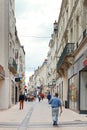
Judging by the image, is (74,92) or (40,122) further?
(74,92)

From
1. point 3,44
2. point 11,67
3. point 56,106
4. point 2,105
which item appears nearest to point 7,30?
point 3,44

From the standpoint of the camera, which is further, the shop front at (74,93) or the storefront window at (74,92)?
the storefront window at (74,92)

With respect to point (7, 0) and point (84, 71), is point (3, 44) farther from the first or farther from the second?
point (84, 71)

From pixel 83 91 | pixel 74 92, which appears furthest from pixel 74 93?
pixel 83 91

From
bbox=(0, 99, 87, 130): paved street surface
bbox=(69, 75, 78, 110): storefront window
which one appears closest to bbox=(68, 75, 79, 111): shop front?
bbox=(69, 75, 78, 110): storefront window

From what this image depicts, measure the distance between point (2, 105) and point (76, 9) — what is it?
11817 millimetres

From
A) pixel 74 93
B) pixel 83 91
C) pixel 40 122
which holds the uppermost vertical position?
pixel 83 91

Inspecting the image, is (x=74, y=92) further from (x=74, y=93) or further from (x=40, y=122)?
(x=40, y=122)

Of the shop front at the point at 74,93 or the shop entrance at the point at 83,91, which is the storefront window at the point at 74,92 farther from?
the shop entrance at the point at 83,91

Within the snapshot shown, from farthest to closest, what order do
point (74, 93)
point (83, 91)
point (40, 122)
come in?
point (74, 93), point (83, 91), point (40, 122)

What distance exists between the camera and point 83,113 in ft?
93.9

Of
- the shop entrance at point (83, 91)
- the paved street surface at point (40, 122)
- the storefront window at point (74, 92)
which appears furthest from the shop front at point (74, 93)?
the paved street surface at point (40, 122)

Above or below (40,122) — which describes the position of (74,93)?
above

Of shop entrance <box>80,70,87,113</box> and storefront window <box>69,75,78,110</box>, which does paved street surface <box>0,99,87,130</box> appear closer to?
shop entrance <box>80,70,87,113</box>
